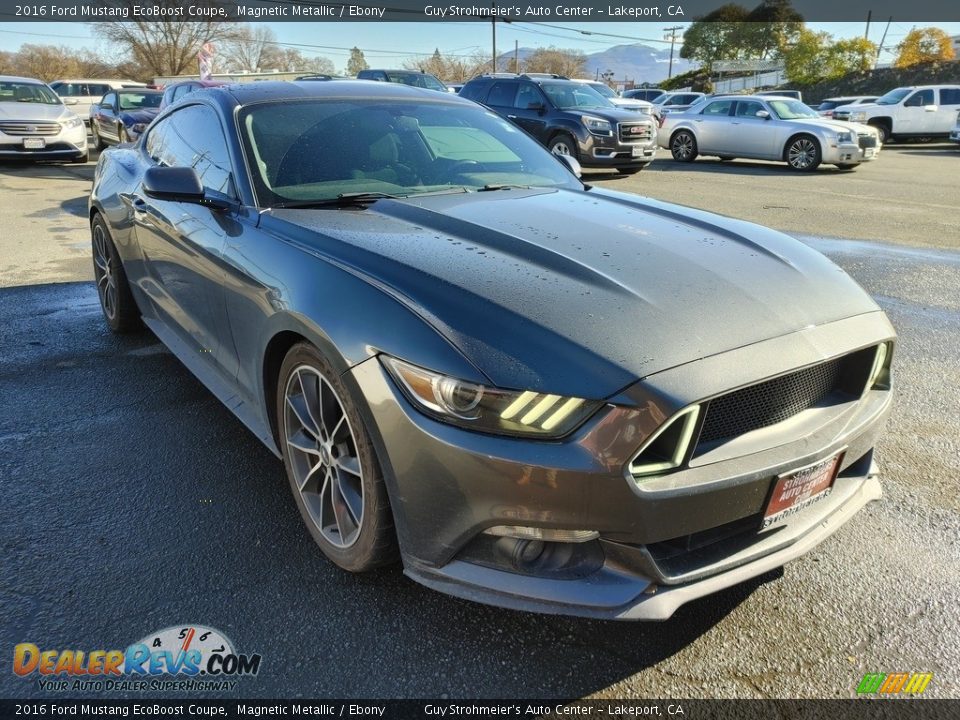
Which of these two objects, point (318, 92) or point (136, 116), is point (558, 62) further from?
point (318, 92)

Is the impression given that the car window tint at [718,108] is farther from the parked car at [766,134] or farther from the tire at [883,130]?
the tire at [883,130]

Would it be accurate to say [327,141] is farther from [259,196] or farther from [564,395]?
[564,395]

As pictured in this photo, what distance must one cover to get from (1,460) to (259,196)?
5.64ft

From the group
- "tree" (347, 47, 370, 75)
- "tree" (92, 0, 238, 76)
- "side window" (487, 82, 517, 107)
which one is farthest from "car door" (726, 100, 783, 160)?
"tree" (347, 47, 370, 75)

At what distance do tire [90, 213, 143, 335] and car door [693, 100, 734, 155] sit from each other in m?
15.8

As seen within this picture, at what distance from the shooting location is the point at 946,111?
2442cm

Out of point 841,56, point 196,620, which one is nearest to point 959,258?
point 196,620

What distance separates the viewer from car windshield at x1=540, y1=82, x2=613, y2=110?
47.6 ft

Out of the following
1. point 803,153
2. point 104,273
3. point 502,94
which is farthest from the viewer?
point 803,153

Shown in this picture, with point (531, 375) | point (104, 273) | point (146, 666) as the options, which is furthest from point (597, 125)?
point (146, 666)

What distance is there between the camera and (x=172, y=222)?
358 centimetres

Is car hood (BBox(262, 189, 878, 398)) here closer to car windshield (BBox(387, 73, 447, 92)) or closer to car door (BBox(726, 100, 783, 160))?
car windshield (BBox(387, 73, 447, 92))

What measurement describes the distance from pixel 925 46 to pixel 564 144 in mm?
69511

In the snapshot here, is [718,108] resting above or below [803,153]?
above
